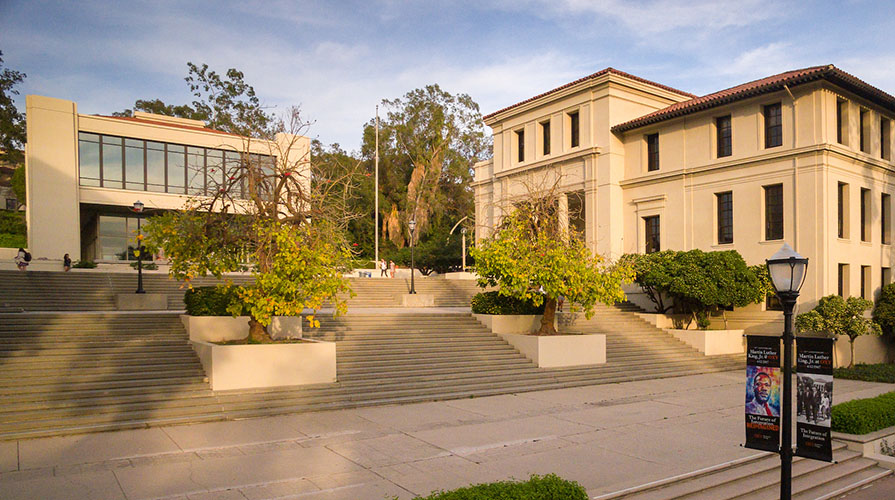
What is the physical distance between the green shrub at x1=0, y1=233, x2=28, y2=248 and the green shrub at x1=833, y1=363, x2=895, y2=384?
165ft

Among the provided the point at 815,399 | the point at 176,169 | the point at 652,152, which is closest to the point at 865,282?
the point at 652,152

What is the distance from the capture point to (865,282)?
26453 mm

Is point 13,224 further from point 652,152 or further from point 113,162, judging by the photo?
point 652,152

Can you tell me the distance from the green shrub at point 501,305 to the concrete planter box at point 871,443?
1134 centimetres

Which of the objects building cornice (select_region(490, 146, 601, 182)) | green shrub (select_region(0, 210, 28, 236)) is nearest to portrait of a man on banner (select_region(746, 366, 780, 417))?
building cornice (select_region(490, 146, 601, 182))

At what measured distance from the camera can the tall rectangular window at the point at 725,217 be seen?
27641mm

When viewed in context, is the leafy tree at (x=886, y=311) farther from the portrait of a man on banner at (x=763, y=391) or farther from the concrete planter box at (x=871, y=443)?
the portrait of a man on banner at (x=763, y=391)

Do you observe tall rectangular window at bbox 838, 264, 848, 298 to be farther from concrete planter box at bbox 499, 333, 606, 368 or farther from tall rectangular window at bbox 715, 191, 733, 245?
concrete planter box at bbox 499, 333, 606, 368

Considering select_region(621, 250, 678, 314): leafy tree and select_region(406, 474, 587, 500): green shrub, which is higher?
select_region(621, 250, 678, 314): leafy tree

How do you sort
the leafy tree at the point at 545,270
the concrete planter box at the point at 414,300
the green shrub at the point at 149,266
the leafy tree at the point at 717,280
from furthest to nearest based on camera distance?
the green shrub at the point at 149,266, the concrete planter box at the point at 414,300, the leafy tree at the point at 717,280, the leafy tree at the point at 545,270

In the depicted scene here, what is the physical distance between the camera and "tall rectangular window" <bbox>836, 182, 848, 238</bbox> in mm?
25422

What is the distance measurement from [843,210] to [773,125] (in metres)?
4.35

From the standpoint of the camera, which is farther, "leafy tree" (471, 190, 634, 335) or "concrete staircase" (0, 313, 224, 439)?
"leafy tree" (471, 190, 634, 335)

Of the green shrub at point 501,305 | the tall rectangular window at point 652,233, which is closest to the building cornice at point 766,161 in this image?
the tall rectangular window at point 652,233
